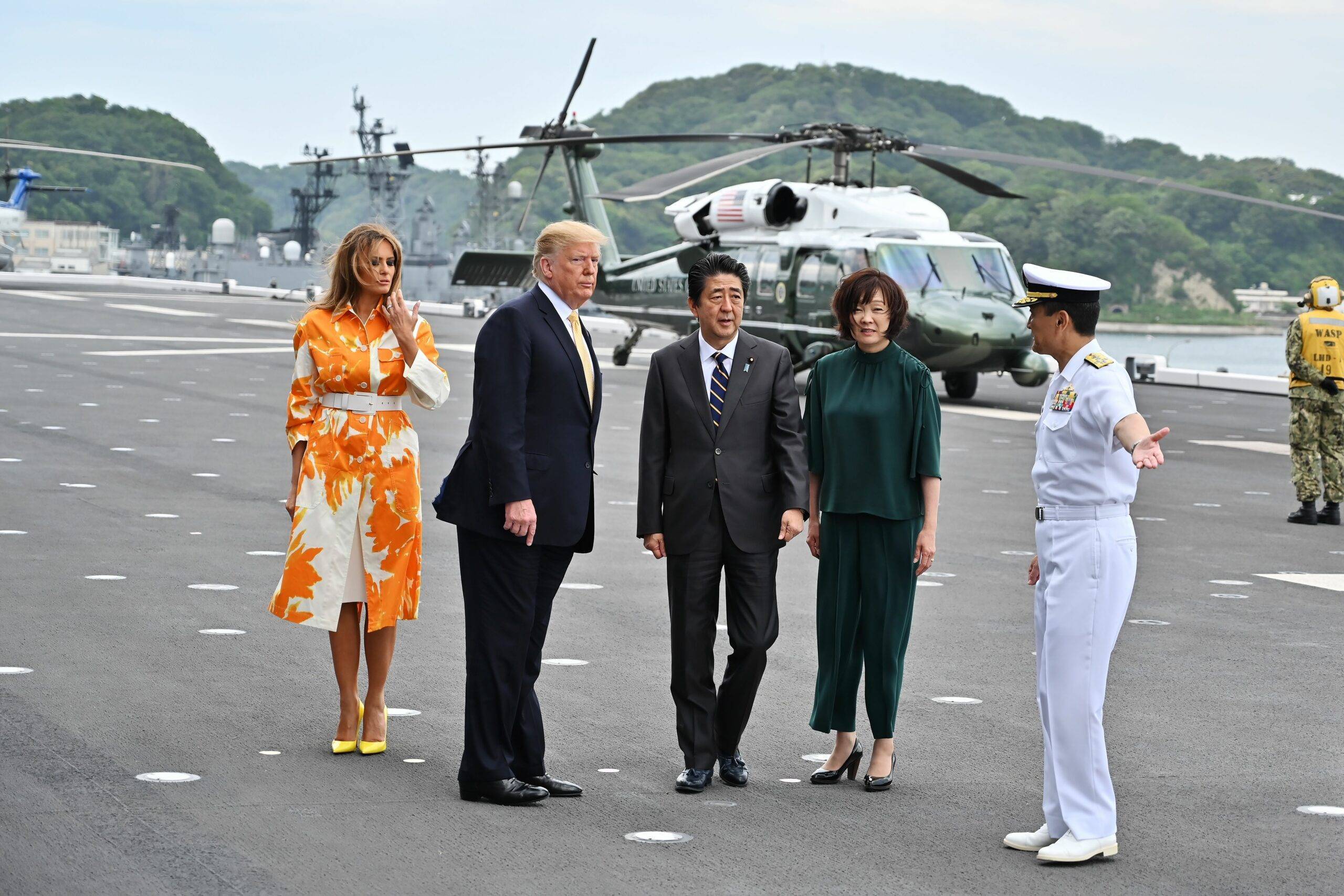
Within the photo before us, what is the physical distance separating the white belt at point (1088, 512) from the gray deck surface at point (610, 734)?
3.31 feet

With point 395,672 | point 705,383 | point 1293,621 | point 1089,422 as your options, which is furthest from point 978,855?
point 1293,621

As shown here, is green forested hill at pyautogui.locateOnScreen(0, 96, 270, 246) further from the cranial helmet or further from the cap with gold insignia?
the cap with gold insignia

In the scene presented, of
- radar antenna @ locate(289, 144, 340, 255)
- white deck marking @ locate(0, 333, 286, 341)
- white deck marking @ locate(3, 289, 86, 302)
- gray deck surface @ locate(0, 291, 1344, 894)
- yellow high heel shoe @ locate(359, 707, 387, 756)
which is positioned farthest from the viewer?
radar antenna @ locate(289, 144, 340, 255)

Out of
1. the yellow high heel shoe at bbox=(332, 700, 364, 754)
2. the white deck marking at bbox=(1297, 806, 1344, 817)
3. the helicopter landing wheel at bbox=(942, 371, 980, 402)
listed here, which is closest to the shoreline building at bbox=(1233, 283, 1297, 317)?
the helicopter landing wheel at bbox=(942, 371, 980, 402)

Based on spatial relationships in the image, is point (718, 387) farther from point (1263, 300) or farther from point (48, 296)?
point (1263, 300)

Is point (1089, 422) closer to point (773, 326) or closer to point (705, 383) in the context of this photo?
point (705, 383)

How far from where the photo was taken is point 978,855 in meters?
4.81

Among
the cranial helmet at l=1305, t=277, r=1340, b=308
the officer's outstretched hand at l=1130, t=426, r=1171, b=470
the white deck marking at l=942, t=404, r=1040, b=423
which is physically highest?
the cranial helmet at l=1305, t=277, r=1340, b=308

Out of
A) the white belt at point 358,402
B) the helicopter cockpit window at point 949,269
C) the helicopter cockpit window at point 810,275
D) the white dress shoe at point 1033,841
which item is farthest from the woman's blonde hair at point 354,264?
the helicopter cockpit window at point 810,275

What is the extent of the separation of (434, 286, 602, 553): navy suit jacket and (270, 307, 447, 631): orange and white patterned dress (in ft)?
1.74

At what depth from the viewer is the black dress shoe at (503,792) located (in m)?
5.18

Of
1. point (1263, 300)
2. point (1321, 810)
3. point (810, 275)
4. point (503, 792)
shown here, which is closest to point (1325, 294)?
point (1321, 810)

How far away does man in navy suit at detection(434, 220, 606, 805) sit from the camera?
524cm

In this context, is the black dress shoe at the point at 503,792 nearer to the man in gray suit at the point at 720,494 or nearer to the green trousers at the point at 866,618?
the man in gray suit at the point at 720,494
